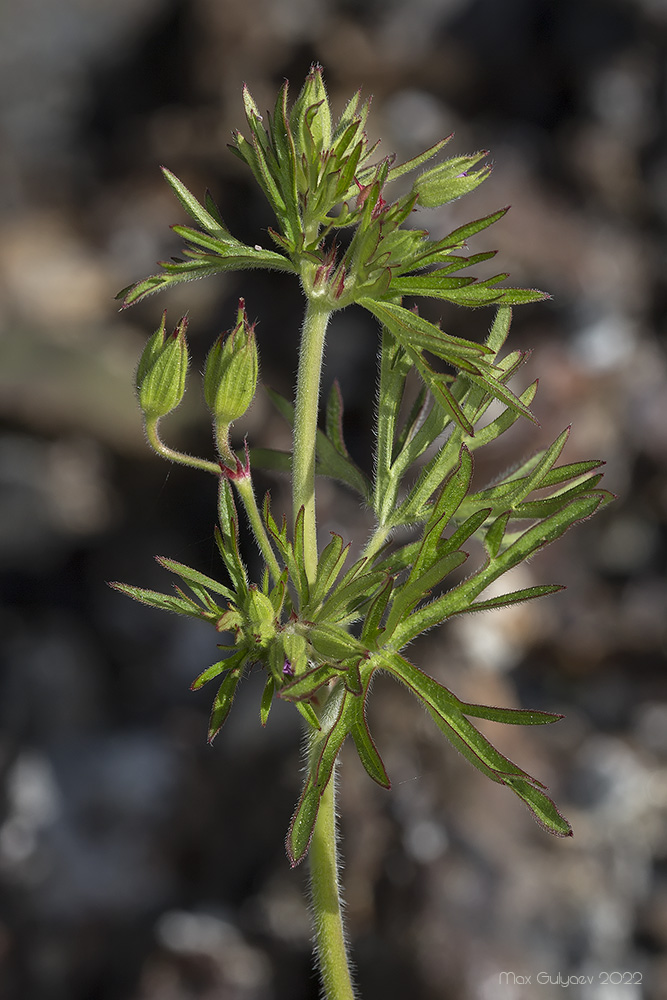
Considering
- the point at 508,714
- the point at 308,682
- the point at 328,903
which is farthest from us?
the point at 328,903

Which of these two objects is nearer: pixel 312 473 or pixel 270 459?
pixel 312 473

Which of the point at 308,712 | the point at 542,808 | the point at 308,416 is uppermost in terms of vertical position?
the point at 308,416

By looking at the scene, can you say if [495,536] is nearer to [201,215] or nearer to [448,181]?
[448,181]

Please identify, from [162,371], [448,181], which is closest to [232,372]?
[162,371]

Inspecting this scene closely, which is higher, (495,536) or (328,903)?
(495,536)

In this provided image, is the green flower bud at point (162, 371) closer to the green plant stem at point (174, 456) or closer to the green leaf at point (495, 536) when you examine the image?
the green plant stem at point (174, 456)

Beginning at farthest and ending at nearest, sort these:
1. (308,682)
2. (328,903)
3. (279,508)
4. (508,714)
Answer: (279,508) < (328,903) < (508,714) < (308,682)

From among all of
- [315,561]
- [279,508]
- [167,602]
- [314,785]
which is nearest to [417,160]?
[315,561]

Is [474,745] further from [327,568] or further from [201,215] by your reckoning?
[201,215]
